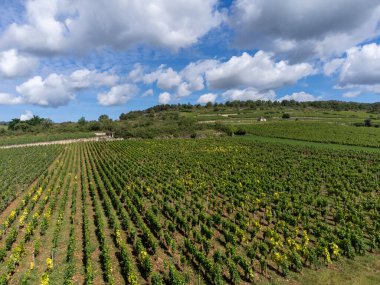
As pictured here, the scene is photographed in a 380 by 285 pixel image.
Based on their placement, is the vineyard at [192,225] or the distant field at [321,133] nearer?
the vineyard at [192,225]

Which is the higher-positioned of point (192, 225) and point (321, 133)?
point (321, 133)

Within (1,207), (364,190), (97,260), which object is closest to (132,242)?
(97,260)

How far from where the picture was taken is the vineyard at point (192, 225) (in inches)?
543

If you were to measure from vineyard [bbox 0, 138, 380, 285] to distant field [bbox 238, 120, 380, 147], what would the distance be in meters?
30.4

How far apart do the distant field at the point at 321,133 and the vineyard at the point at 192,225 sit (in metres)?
30.4

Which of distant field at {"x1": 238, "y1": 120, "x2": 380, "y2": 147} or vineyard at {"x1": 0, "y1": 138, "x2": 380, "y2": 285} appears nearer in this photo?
vineyard at {"x1": 0, "y1": 138, "x2": 380, "y2": 285}

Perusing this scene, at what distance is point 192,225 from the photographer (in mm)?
19516

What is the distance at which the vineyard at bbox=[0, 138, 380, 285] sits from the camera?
13805 mm

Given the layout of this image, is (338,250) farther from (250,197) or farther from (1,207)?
(1,207)

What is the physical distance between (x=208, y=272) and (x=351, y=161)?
3950 centimetres

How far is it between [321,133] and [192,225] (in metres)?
72.2

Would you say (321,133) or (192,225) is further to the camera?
(321,133)

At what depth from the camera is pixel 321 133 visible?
261 ft

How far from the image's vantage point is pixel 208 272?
44.6ft
